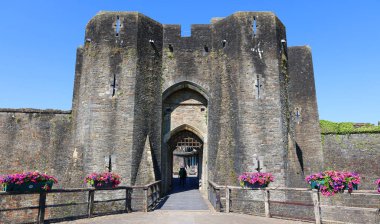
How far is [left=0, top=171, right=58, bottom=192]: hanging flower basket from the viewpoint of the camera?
24.5 feet

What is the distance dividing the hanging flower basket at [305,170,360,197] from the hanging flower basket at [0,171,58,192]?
7.68m

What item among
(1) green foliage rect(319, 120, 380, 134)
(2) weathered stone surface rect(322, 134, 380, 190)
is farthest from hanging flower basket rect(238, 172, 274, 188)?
(1) green foliage rect(319, 120, 380, 134)

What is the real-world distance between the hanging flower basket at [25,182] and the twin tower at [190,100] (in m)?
5.87

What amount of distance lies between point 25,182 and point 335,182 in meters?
8.41

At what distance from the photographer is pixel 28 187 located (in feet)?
25.2

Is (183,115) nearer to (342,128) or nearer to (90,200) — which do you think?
(90,200)

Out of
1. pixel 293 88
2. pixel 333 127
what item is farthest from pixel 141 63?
pixel 333 127

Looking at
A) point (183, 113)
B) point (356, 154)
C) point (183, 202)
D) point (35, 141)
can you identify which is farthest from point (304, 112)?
point (35, 141)

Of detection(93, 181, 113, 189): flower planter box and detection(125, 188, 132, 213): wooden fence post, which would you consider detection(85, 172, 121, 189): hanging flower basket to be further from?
Result: detection(125, 188, 132, 213): wooden fence post

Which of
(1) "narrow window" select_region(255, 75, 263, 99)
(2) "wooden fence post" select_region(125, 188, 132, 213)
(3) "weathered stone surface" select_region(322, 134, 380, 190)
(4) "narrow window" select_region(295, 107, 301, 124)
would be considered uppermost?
(1) "narrow window" select_region(255, 75, 263, 99)

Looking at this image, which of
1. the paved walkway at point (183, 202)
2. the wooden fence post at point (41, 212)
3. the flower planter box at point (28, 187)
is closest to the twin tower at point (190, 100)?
the paved walkway at point (183, 202)

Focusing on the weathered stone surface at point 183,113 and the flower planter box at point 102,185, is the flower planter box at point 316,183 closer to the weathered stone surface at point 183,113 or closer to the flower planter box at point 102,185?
the weathered stone surface at point 183,113

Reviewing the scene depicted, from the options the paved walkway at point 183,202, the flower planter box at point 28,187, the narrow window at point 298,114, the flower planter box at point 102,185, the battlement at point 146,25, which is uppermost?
the battlement at point 146,25

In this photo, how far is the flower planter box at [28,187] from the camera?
749 cm
